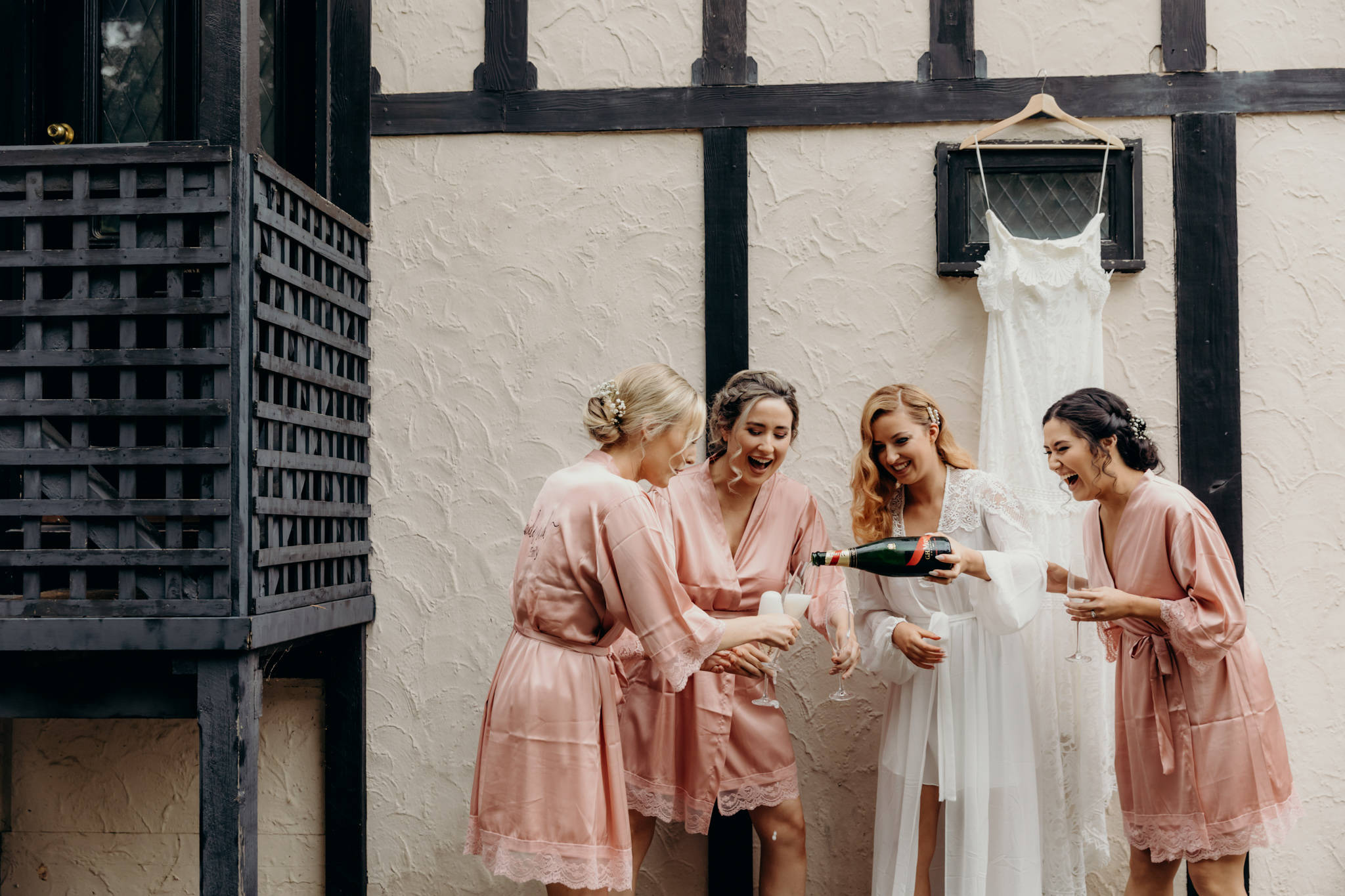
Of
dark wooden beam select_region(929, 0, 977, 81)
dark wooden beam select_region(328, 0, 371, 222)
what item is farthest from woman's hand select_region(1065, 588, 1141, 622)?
dark wooden beam select_region(328, 0, 371, 222)

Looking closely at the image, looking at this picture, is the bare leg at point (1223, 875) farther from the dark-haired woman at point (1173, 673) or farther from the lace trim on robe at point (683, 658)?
the lace trim on robe at point (683, 658)

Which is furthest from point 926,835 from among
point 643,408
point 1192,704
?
point 643,408

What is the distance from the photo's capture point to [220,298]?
2893 millimetres

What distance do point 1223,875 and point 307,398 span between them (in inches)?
135

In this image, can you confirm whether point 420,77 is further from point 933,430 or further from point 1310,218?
point 1310,218

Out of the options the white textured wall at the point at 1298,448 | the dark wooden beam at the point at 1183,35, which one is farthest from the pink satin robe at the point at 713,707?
the dark wooden beam at the point at 1183,35

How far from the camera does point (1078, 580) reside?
3.21 meters

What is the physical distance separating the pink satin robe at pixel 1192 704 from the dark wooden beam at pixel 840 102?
1677mm

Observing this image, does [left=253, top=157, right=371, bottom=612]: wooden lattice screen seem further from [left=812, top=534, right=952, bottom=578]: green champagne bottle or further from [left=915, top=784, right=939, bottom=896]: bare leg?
[left=915, top=784, right=939, bottom=896]: bare leg

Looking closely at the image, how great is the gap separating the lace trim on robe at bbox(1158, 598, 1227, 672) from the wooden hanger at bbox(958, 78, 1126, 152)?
6.11 feet

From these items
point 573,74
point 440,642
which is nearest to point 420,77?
point 573,74

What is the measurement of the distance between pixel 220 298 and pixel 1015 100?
9.98 feet

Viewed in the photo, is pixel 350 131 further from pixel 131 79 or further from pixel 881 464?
pixel 881 464

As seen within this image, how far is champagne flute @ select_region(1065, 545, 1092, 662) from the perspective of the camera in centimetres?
312
